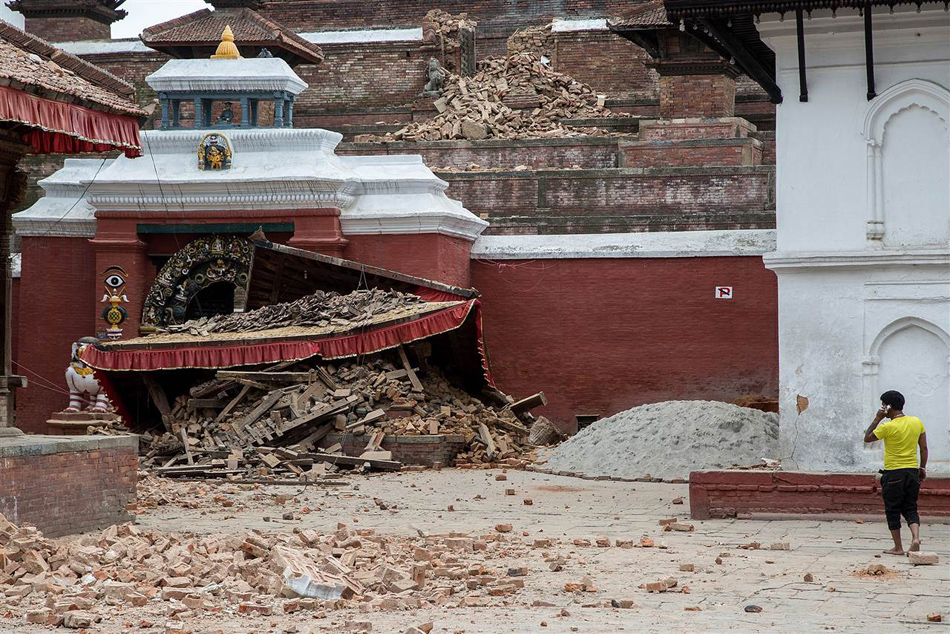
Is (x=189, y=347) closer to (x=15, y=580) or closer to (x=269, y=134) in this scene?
(x=269, y=134)

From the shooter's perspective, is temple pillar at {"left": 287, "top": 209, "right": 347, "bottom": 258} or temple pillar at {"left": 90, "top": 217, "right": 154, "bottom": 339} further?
temple pillar at {"left": 90, "top": 217, "right": 154, "bottom": 339}

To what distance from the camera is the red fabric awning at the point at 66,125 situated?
10.2 metres

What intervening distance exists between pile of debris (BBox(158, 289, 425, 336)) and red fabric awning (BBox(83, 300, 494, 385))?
356mm

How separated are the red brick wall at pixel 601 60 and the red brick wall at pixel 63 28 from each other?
14290 mm

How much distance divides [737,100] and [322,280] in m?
14.0

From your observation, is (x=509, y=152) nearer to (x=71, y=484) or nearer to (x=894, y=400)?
(x=71, y=484)

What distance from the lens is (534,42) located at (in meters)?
34.8

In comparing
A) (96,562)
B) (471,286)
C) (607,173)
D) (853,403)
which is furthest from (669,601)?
(607,173)

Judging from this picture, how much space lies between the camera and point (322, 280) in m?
19.7

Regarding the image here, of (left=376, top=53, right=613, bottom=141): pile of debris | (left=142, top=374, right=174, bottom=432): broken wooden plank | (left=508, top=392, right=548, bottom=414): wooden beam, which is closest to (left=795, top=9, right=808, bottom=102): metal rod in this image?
(left=508, top=392, right=548, bottom=414): wooden beam

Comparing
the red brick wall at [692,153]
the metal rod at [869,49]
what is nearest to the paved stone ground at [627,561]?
the metal rod at [869,49]

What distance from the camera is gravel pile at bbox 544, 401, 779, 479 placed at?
611 inches

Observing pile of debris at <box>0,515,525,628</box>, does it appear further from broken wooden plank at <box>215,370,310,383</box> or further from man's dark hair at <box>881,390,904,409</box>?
broken wooden plank at <box>215,370,310,383</box>

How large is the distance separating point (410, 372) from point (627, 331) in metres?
4.23
